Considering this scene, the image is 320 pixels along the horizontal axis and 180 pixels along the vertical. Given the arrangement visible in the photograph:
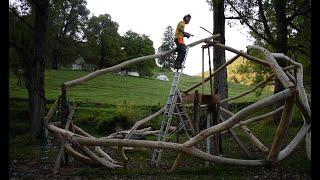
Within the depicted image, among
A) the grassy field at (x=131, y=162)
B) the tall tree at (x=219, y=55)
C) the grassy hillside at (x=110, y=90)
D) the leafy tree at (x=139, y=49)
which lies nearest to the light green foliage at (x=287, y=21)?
the tall tree at (x=219, y=55)

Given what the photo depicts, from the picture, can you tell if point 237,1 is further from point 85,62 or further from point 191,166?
point 85,62

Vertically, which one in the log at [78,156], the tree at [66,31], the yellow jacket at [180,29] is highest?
the tree at [66,31]

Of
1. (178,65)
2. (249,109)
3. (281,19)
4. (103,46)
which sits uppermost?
(103,46)

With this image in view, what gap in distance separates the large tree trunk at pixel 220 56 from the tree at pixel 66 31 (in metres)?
8.64

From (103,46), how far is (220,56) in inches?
2155

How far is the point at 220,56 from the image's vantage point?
20328mm

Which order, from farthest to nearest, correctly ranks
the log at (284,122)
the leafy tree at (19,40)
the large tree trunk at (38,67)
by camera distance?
1. the leafy tree at (19,40)
2. the large tree trunk at (38,67)
3. the log at (284,122)

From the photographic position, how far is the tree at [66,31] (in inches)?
1179

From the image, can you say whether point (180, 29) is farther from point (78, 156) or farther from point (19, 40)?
point (19, 40)

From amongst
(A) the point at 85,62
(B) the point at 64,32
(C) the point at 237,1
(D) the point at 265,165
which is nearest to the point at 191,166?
(D) the point at 265,165

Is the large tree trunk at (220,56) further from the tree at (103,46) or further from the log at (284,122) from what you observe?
the tree at (103,46)

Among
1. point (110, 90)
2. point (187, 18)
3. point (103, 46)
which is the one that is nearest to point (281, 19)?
point (187, 18)

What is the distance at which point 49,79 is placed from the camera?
59.1 metres

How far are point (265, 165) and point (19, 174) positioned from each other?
6877mm
